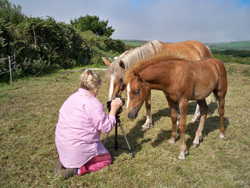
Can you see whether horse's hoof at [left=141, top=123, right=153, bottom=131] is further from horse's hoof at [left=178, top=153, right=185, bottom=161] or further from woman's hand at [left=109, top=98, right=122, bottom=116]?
woman's hand at [left=109, top=98, right=122, bottom=116]

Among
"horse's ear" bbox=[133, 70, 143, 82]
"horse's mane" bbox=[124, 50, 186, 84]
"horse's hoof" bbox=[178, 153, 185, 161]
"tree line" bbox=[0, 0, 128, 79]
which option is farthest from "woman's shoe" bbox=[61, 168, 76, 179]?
"tree line" bbox=[0, 0, 128, 79]

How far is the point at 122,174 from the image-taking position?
2.74m

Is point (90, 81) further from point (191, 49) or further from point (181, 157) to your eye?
point (191, 49)

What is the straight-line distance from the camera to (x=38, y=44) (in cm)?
1055

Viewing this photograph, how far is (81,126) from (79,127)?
1.2 inches

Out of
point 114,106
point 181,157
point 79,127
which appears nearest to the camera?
point 79,127

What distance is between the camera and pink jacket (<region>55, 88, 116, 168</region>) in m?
2.38

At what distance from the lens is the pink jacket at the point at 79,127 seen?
2383 mm

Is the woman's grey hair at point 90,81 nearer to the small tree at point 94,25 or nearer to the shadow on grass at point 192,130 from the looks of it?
the shadow on grass at point 192,130

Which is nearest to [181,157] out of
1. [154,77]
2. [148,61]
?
[154,77]

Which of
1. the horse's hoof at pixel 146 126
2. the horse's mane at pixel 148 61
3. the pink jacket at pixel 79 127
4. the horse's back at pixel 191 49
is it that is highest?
the horse's back at pixel 191 49

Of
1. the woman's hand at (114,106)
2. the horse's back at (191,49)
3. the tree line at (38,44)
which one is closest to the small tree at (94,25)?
the tree line at (38,44)

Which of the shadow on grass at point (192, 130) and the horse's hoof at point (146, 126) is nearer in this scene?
the shadow on grass at point (192, 130)

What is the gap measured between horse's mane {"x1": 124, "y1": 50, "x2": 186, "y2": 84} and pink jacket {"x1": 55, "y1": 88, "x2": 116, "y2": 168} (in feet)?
2.47
